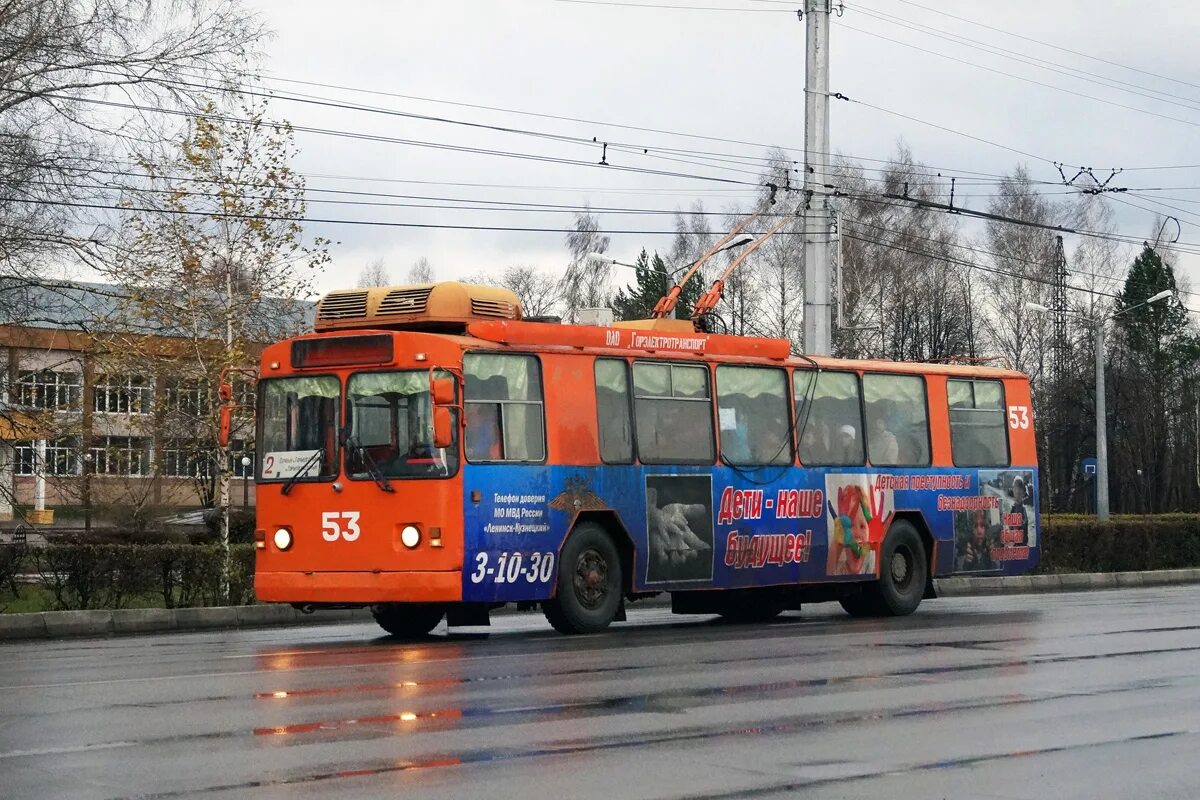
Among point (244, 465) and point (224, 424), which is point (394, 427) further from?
point (244, 465)

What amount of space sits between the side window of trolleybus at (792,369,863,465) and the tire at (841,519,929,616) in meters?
1.17

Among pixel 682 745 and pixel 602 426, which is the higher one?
pixel 602 426

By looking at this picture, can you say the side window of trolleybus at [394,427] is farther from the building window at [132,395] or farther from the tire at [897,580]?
the building window at [132,395]

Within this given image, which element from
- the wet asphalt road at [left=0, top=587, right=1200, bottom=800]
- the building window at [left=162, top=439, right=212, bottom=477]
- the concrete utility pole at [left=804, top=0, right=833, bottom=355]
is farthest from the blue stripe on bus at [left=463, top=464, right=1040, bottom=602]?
the building window at [left=162, top=439, right=212, bottom=477]

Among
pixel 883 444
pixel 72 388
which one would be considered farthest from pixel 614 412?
pixel 72 388

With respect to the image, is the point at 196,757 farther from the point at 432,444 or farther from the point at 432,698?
the point at 432,444

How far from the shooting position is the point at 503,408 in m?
17.4

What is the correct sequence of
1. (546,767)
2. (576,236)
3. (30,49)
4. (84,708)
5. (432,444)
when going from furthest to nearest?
(576,236)
(30,49)
(432,444)
(84,708)
(546,767)

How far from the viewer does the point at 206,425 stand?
37000 mm

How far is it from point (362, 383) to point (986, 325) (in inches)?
2305

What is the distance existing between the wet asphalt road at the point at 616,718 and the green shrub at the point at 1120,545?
1988 cm

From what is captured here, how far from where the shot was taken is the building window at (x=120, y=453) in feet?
113

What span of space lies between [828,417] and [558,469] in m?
4.81

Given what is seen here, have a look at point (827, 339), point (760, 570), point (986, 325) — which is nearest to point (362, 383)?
point (760, 570)
